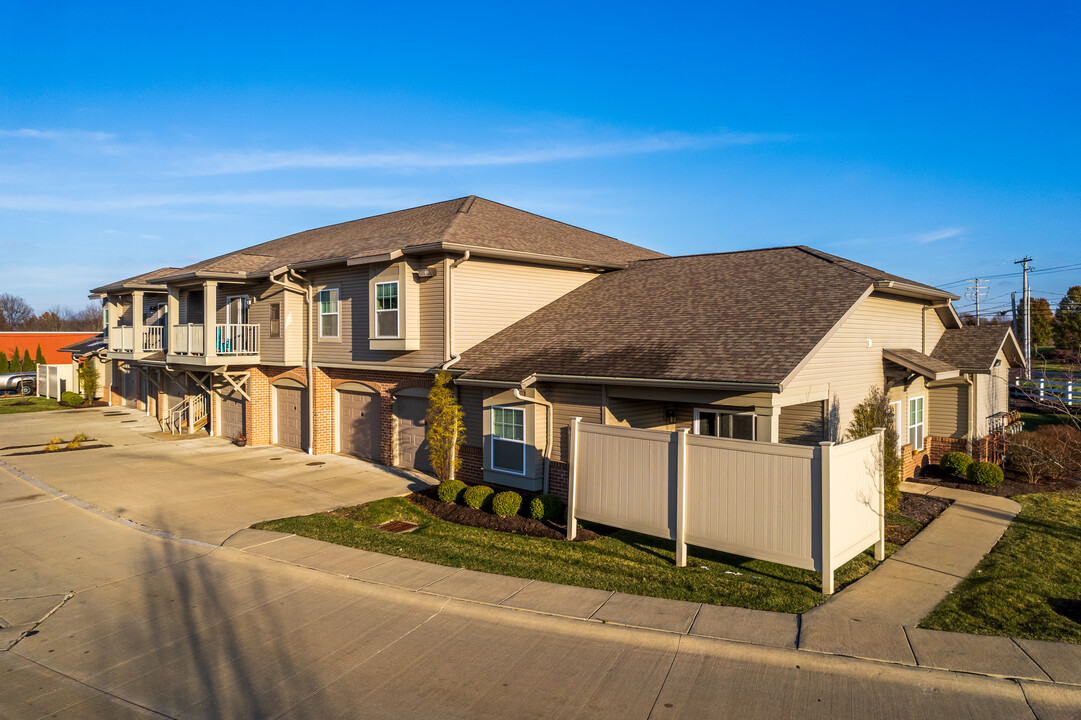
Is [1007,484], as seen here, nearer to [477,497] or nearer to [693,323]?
[693,323]

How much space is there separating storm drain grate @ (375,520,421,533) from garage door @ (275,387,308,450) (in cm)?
891

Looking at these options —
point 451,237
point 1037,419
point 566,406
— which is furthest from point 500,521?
point 1037,419

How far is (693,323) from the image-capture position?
45.8 ft

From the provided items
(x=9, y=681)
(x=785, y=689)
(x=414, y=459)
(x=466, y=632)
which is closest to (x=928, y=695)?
(x=785, y=689)

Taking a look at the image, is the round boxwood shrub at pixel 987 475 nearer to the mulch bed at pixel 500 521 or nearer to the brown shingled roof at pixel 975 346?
the brown shingled roof at pixel 975 346

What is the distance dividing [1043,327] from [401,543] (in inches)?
2137

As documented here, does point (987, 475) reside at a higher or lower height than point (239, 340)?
lower

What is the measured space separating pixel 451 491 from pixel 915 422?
1262 cm

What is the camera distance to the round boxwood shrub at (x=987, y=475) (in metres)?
16.0

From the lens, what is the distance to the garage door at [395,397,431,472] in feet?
56.9

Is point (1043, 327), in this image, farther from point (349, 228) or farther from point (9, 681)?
point (9, 681)

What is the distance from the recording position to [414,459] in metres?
17.7

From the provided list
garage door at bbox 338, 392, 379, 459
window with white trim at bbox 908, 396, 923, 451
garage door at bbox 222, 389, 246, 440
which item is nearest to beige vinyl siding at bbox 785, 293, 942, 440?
window with white trim at bbox 908, 396, 923, 451

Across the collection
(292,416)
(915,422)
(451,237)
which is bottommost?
(292,416)
